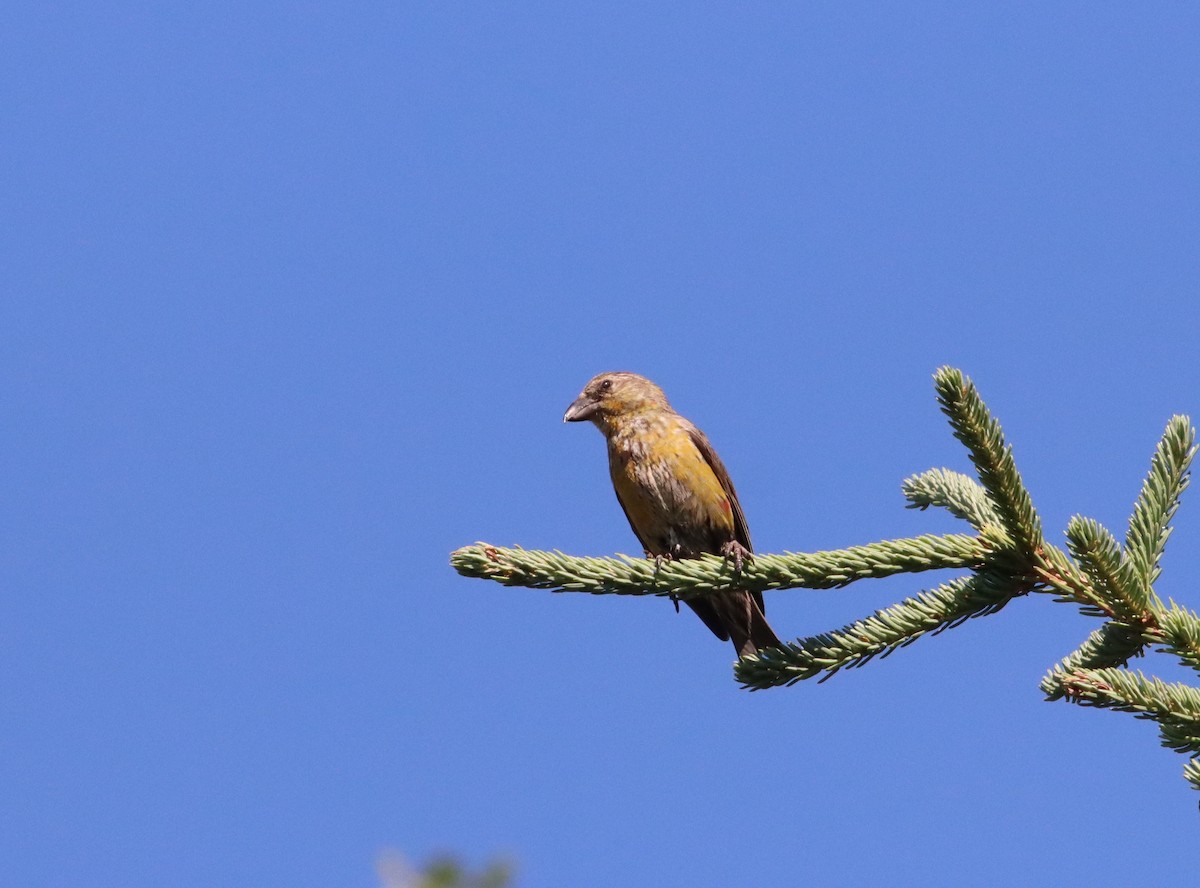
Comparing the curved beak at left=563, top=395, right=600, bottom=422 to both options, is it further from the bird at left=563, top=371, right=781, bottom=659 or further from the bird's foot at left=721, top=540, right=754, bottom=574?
the bird's foot at left=721, top=540, right=754, bottom=574

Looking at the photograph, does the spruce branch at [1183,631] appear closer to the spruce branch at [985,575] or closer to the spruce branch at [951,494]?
the spruce branch at [985,575]

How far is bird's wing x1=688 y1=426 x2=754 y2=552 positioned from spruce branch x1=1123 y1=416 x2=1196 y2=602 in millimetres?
4107

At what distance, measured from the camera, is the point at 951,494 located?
12.4 ft

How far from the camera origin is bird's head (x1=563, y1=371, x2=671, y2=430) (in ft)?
25.8

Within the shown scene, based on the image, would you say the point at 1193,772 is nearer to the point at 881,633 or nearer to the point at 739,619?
the point at 881,633

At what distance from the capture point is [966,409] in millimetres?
2846

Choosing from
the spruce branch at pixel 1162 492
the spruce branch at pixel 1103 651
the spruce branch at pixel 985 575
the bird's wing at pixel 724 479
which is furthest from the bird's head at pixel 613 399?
the spruce branch at pixel 1162 492

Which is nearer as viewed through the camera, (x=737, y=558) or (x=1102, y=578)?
(x=1102, y=578)

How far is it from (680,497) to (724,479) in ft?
1.36

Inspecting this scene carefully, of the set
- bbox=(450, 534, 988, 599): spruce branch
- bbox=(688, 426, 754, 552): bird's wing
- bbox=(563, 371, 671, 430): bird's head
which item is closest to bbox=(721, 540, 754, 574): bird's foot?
bbox=(450, 534, 988, 599): spruce branch

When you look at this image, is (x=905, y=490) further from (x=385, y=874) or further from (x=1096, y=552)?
(x=385, y=874)

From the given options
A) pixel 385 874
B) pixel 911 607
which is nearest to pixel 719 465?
pixel 911 607

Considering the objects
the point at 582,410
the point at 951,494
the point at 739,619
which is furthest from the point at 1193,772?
the point at 582,410

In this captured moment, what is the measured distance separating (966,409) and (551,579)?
141cm
